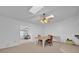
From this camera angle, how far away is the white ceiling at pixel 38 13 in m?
1.77

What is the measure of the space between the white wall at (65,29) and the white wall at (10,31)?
252 mm

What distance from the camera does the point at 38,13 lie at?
1.81m

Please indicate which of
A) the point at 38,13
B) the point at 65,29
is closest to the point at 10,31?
the point at 38,13

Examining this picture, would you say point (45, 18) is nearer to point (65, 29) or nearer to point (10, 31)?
point (65, 29)

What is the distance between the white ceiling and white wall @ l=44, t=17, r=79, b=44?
9 cm

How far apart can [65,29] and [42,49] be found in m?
0.59

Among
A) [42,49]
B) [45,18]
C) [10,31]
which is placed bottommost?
[42,49]

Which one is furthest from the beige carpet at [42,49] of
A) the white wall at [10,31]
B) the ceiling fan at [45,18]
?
the ceiling fan at [45,18]

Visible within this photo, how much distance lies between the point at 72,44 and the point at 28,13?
3.34ft

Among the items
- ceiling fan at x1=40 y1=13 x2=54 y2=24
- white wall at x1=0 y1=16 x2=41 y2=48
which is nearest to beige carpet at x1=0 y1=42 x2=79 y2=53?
white wall at x1=0 y1=16 x2=41 y2=48

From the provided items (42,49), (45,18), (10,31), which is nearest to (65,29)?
(45,18)

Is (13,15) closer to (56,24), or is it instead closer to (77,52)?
(56,24)

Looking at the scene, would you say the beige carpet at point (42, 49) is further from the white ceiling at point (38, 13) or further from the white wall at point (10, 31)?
the white ceiling at point (38, 13)

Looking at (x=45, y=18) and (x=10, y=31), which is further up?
(x=45, y=18)
